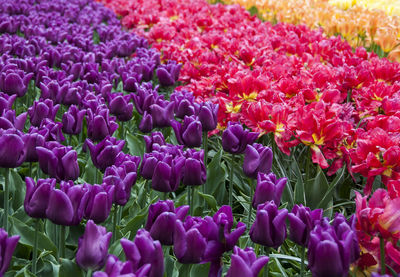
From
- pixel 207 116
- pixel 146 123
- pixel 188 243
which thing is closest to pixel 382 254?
pixel 188 243

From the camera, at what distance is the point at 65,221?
1.55 m

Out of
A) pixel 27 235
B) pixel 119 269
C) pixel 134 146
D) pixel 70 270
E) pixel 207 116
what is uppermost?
pixel 119 269

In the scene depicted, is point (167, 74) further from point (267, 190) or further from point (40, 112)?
point (267, 190)

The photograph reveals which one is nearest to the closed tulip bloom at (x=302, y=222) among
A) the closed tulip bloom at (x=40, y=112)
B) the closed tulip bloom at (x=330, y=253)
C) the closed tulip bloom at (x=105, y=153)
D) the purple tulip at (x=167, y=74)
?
the closed tulip bloom at (x=330, y=253)

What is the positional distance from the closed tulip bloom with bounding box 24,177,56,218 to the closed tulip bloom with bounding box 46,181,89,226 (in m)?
0.03

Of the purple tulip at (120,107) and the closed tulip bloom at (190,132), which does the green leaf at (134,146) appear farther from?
the closed tulip bloom at (190,132)

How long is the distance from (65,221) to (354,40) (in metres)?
5.01

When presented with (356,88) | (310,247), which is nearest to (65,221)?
(310,247)

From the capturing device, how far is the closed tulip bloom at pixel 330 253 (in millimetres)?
1273

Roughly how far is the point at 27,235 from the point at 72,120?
69cm

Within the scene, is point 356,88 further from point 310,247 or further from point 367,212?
point 310,247

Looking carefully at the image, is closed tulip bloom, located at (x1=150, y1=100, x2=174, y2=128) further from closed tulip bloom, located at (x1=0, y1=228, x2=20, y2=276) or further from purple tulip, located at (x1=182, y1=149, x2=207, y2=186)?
closed tulip bloom, located at (x1=0, y1=228, x2=20, y2=276)

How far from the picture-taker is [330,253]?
4.18ft

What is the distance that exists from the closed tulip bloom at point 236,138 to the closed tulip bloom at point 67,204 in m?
0.80
